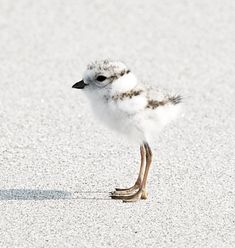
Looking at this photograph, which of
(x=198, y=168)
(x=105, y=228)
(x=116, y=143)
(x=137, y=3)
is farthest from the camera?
(x=137, y=3)

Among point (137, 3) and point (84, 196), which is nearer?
point (84, 196)

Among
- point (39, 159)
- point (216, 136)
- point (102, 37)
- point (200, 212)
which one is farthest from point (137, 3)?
point (200, 212)

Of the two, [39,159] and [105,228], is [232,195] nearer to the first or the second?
[105,228]

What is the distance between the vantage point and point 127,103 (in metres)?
3.58

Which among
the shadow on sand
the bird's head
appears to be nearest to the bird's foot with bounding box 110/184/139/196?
the shadow on sand

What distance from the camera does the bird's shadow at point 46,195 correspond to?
3.68 m

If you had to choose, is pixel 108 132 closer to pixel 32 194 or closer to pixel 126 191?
pixel 126 191

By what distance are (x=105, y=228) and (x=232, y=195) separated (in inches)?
28.5

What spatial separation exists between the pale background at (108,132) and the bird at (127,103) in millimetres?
267

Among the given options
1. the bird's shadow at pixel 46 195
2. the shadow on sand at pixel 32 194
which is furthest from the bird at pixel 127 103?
the shadow on sand at pixel 32 194

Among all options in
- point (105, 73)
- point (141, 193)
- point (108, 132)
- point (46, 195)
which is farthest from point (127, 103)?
point (108, 132)

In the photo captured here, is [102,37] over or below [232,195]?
below

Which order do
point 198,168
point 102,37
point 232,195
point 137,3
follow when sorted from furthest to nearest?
point 137,3, point 102,37, point 198,168, point 232,195

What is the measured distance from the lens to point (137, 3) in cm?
694
